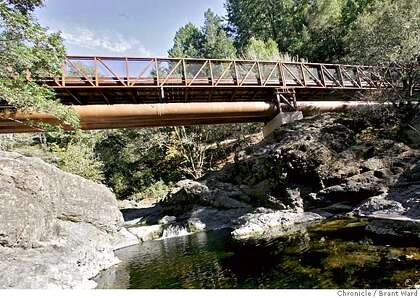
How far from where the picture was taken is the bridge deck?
14953 mm

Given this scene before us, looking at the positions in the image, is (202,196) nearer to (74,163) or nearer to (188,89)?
(188,89)

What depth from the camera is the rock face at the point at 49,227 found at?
730 cm

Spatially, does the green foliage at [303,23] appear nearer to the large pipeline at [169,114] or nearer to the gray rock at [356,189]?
the large pipeline at [169,114]

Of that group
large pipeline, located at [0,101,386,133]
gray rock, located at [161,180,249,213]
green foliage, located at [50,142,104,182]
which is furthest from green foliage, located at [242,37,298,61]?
green foliage, located at [50,142,104,182]

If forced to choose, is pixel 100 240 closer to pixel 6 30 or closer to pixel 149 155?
pixel 6 30

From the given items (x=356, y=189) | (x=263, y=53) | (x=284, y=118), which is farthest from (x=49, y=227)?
(x=263, y=53)

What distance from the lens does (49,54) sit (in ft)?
31.1

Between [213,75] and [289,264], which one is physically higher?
[213,75]

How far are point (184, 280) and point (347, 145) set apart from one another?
11005 millimetres

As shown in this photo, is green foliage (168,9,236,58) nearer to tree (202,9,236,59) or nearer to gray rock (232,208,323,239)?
tree (202,9,236,59)

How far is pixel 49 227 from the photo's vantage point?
29.8 ft

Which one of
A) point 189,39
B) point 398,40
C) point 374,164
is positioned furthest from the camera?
point 189,39

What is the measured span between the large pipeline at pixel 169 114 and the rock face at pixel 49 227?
4.75 metres

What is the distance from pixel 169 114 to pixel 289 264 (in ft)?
36.0
